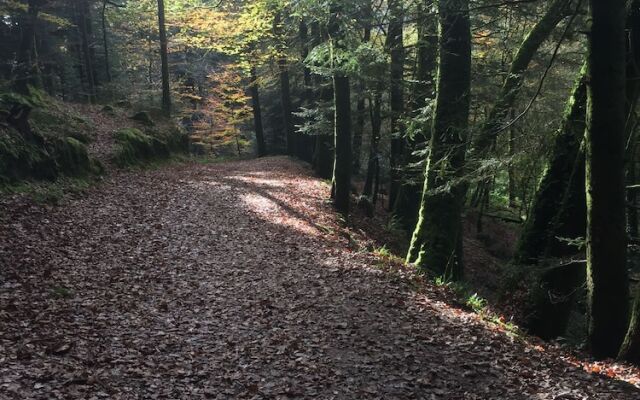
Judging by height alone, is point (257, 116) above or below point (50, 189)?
above

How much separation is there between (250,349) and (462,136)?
19.4ft

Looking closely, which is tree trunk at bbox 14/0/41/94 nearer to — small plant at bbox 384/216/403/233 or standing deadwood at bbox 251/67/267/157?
standing deadwood at bbox 251/67/267/157

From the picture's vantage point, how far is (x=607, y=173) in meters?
5.71

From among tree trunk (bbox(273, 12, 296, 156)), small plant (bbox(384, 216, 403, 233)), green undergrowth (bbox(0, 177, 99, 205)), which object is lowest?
small plant (bbox(384, 216, 403, 233))

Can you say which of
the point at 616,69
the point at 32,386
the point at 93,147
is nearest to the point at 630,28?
the point at 616,69

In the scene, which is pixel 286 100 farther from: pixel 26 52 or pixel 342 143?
pixel 26 52

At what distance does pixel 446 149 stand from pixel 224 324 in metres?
5.38

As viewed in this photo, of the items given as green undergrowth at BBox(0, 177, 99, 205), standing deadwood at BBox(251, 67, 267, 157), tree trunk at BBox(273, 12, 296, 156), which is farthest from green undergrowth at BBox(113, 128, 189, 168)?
tree trunk at BBox(273, 12, 296, 156)

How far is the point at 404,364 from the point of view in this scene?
20.4 ft

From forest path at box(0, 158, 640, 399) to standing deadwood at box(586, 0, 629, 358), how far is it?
3.11 feet

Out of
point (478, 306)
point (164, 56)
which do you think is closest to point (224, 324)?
point (478, 306)

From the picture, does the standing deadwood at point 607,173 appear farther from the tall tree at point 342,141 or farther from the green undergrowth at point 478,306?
the tall tree at point 342,141

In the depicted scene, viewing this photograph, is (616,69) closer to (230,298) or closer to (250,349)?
(250,349)

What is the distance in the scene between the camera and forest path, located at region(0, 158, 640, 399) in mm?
5566
